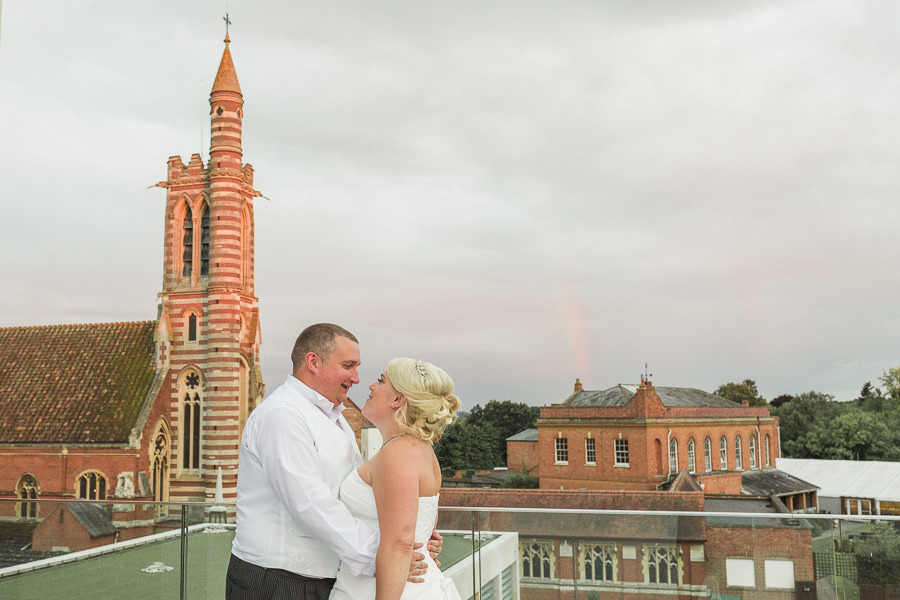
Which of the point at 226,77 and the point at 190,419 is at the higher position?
the point at 226,77

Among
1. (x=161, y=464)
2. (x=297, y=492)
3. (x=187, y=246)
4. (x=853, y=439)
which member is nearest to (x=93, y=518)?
(x=297, y=492)

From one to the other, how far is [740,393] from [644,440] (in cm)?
4953

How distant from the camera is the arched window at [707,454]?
49.1m

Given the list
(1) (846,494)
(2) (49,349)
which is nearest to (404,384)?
(2) (49,349)

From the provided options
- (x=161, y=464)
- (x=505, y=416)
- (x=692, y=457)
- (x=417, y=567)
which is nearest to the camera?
(x=417, y=567)

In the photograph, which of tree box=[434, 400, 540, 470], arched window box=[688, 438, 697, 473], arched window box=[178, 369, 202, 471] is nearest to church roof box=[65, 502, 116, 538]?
arched window box=[178, 369, 202, 471]

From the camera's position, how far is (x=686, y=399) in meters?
52.3

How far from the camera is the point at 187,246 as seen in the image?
32.9m

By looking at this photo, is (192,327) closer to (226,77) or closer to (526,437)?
(226,77)

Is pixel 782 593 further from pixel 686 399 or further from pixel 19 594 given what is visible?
pixel 686 399

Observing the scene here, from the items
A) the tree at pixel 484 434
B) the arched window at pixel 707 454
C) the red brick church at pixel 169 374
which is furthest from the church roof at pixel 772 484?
the red brick church at pixel 169 374

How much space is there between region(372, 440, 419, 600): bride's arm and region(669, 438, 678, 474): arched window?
46.4m

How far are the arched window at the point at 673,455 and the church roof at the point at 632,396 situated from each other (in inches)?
113

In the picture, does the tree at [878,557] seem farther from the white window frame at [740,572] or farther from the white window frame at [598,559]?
the white window frame at [598,559]
